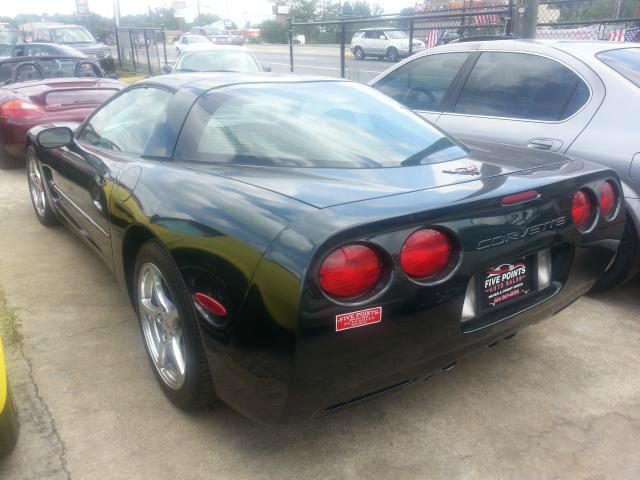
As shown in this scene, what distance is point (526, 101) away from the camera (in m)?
3.86

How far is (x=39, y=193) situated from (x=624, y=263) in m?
4.40

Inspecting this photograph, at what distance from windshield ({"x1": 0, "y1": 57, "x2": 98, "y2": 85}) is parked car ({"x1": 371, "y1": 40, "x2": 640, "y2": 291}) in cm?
562

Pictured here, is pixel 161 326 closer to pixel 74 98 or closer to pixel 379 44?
pixel 74 98

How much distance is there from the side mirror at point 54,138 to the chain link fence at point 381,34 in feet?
21.3

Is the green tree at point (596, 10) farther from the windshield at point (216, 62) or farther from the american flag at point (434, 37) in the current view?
the windshield at point (216, 62)

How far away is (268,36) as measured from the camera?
38.8 m

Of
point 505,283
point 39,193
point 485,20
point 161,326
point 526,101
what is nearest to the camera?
point 505,283

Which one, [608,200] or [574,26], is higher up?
[574,26]

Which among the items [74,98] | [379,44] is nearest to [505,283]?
[74,98]

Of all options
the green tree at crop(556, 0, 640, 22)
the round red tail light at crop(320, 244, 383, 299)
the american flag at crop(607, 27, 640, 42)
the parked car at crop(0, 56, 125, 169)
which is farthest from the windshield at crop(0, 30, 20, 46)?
the round red tail light at crop(320, 244, 383, 299)

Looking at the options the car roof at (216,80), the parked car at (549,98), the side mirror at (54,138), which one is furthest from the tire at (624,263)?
the side mirror at (54,138)

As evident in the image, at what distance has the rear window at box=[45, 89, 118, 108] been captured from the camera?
645 centimetres

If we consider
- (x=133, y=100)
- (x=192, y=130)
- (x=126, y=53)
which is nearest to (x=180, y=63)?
(x=133, y=100)

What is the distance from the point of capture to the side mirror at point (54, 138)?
140 inches
